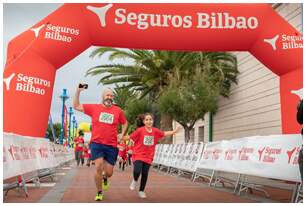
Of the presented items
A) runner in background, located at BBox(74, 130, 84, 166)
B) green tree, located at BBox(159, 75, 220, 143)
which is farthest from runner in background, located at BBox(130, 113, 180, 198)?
green tree, located at BBox(159, 75, 220, 143)

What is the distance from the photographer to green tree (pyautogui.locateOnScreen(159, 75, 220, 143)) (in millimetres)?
24000

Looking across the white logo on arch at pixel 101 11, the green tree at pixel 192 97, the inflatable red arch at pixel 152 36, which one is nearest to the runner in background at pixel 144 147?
the inflatable red arch at pixel 152 36

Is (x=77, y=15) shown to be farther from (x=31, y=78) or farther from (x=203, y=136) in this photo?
(x=203, y=136)

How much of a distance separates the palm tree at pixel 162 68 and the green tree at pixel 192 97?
1.97 ft

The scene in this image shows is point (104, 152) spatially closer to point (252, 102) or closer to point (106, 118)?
point (106, 118)

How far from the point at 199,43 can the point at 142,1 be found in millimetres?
1915

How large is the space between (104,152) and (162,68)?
1908cm

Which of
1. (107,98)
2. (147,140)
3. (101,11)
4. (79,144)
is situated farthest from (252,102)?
(107,98)

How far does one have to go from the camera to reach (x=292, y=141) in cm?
732

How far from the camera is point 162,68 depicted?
26.5m

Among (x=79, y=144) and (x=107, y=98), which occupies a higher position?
(x=107, y=98)

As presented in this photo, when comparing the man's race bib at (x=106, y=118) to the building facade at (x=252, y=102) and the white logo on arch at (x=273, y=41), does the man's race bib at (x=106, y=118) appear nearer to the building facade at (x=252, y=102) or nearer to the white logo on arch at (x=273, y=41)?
the white logo on arch at (x=273, y=41)

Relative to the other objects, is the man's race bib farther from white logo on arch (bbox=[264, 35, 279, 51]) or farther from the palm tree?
the palm tree

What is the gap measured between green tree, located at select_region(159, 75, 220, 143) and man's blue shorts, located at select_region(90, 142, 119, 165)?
1635 cm
